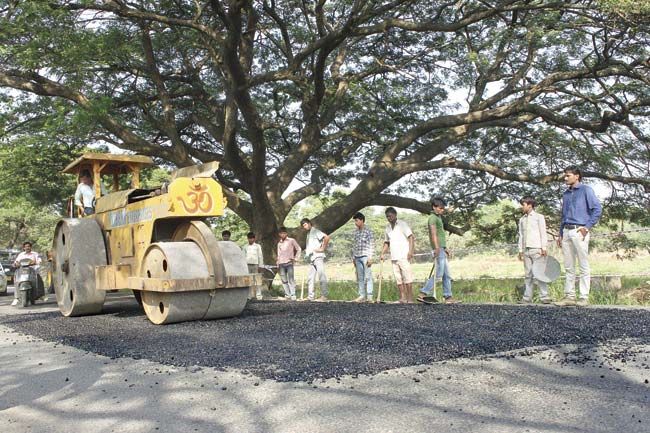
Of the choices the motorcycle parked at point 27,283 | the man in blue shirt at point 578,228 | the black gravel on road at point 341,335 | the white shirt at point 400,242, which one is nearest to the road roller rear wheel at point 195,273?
the black gravel on road at point 341,335

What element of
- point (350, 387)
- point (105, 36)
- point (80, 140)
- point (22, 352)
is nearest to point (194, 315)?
point (22, 352)

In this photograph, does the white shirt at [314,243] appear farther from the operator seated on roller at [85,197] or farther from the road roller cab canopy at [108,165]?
the operator seated on roller at [85,197]

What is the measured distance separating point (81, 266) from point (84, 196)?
157 centimetres

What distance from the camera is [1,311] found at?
1127cm

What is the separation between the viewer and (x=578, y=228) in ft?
25.9

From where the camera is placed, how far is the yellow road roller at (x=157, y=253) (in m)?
7.41

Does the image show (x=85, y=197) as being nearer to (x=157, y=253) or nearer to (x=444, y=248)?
(x=157, y=253)

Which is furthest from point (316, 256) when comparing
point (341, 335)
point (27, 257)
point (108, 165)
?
point (27, 257)

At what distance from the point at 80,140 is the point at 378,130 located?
830 centimetres

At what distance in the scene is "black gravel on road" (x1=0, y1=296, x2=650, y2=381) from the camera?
4648 mm

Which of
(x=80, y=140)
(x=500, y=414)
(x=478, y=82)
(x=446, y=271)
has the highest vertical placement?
(x=478, y=82)

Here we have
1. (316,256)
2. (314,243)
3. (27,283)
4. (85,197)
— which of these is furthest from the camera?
(27,283)

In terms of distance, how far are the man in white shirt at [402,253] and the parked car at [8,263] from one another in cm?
1668

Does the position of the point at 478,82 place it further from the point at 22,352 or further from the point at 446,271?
the point at 22,352
